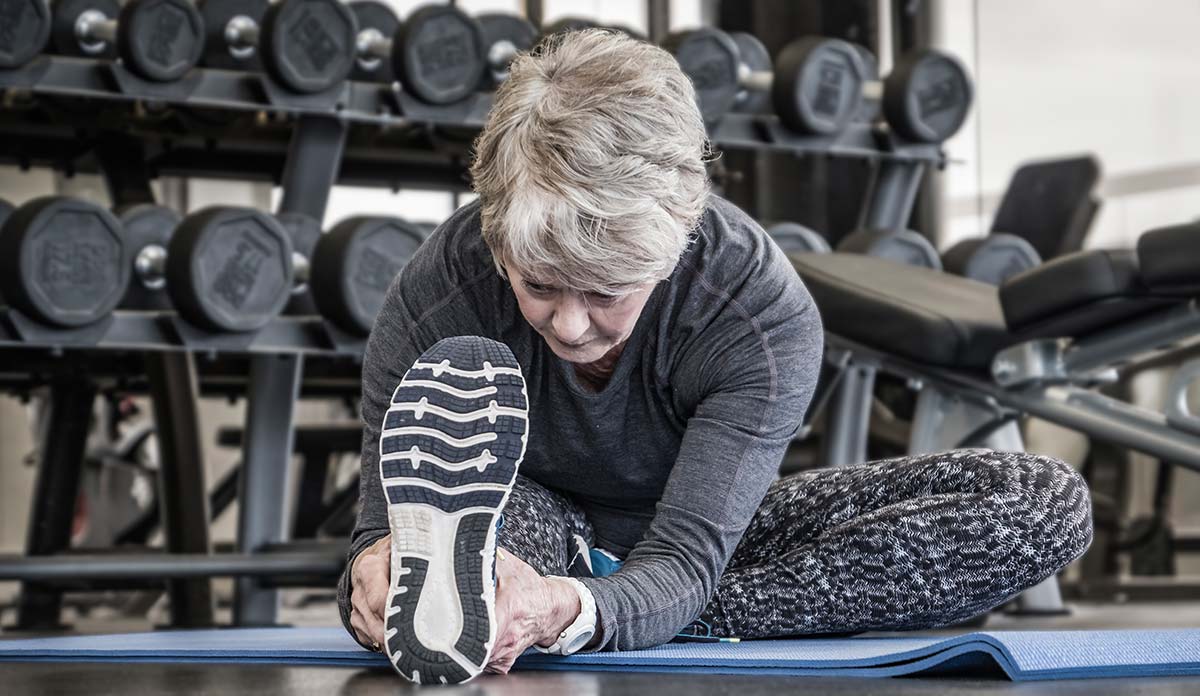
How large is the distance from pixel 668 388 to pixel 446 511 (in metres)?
0.35

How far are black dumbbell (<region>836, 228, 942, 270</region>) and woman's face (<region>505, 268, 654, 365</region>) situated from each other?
1.62 meters

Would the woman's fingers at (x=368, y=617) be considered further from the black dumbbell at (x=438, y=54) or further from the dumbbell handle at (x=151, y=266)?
the black dumbbell at (x=438, y=54)

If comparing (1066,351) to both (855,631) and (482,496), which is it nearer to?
(855,631)

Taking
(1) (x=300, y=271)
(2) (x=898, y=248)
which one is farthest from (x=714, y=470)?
(2) (x=898, y=248)

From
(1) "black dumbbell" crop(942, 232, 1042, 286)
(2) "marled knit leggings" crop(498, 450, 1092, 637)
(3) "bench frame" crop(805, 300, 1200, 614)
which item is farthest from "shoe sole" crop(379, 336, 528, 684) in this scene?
(1) "black dumbbell" crop(942, 232, 1042, 286)

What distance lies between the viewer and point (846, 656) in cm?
122

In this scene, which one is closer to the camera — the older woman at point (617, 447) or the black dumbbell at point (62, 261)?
the older woman at point (617, 447)

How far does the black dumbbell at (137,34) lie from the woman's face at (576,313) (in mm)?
1475

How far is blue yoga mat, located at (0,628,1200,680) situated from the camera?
114cm

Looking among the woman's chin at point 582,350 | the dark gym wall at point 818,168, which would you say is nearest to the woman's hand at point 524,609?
the woman's chin at point 582,350

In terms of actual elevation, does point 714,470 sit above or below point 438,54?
below

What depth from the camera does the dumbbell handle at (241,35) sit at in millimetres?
2641

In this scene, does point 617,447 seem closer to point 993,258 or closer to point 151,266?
point 151,266

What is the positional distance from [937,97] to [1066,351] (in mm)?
995
